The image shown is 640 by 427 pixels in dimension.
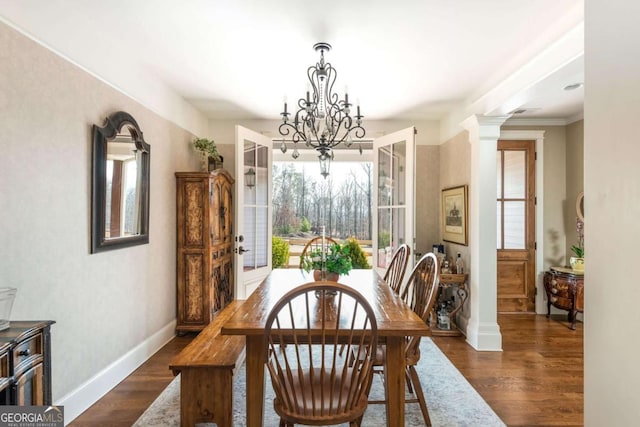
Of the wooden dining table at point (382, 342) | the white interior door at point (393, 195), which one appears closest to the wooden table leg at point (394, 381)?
the wooden dining table at point (382, 342)

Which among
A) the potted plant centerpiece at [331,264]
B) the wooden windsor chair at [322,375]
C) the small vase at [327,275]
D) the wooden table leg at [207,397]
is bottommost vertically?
the wooden table leg at [207,397]

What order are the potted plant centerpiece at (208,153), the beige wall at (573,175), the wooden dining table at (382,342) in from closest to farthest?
the wooden dining table at (382,342) < the potted plant centerpiece at (208,153) < the beige wall at (573,175)

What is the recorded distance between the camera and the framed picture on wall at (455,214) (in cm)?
377

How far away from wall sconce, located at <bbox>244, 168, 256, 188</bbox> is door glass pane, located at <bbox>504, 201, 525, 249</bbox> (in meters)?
3.24

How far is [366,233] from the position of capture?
255 inches

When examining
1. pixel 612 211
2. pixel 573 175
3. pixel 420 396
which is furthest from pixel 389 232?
pixel 612 211

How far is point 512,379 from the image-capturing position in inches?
110

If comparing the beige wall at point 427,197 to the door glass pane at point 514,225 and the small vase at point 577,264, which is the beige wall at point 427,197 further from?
the small vase at point 577,264

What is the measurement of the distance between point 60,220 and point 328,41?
2127 mm

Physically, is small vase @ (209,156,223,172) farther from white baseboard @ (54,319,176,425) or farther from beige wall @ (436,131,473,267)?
beige wall @ (436,131,473,267)

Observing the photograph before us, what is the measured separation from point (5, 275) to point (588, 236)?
2.47m

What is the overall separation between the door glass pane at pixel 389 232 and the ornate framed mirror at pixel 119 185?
253 cm

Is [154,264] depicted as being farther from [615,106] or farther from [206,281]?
[615,106]

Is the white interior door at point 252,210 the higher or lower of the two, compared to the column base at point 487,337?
higher
